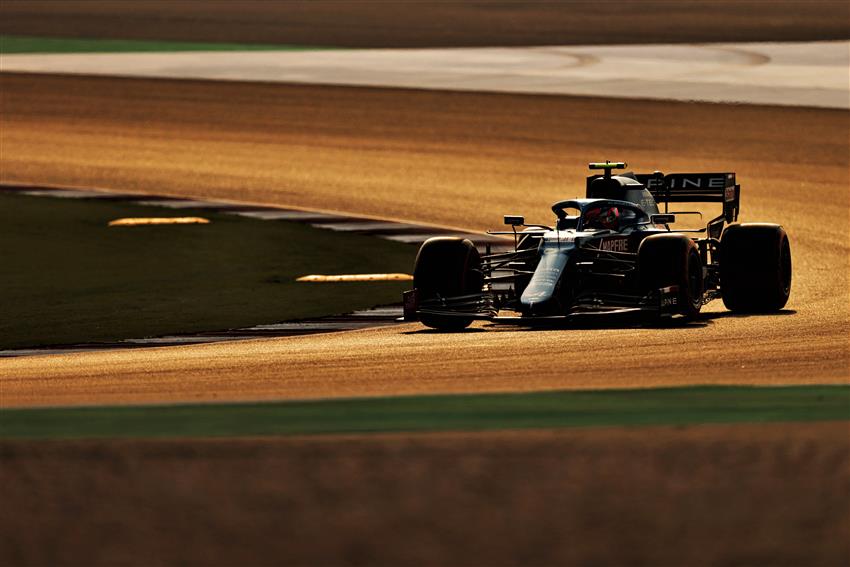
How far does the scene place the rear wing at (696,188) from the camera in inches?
654

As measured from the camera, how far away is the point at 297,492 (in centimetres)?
677

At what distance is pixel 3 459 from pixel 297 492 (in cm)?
154

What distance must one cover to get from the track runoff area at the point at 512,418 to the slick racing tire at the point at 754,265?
581cm

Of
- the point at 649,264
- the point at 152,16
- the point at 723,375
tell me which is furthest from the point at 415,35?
the point at 723,375

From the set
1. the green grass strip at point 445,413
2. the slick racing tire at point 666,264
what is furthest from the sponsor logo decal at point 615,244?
the green grass strip at point 445,413

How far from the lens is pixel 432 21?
229ft

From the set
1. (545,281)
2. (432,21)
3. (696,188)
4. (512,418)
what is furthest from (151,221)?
(432,21)

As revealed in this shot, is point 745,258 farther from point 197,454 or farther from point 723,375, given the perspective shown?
point 197,454

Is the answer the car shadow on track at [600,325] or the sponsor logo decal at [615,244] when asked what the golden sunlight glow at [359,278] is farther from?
the sponsor logo decal at [615,244]

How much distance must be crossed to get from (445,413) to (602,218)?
266 inches

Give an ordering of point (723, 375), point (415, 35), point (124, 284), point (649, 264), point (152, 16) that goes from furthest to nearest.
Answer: point (152, 16) < point (415, 35) < point (124, 284) < point (649, 264) < point (723, 375)

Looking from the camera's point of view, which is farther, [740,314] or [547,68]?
[547,68]

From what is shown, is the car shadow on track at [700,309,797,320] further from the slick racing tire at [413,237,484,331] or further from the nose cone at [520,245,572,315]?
the slick racing tire at [413,237,484,331]

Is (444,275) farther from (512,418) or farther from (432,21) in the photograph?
(432,21)
